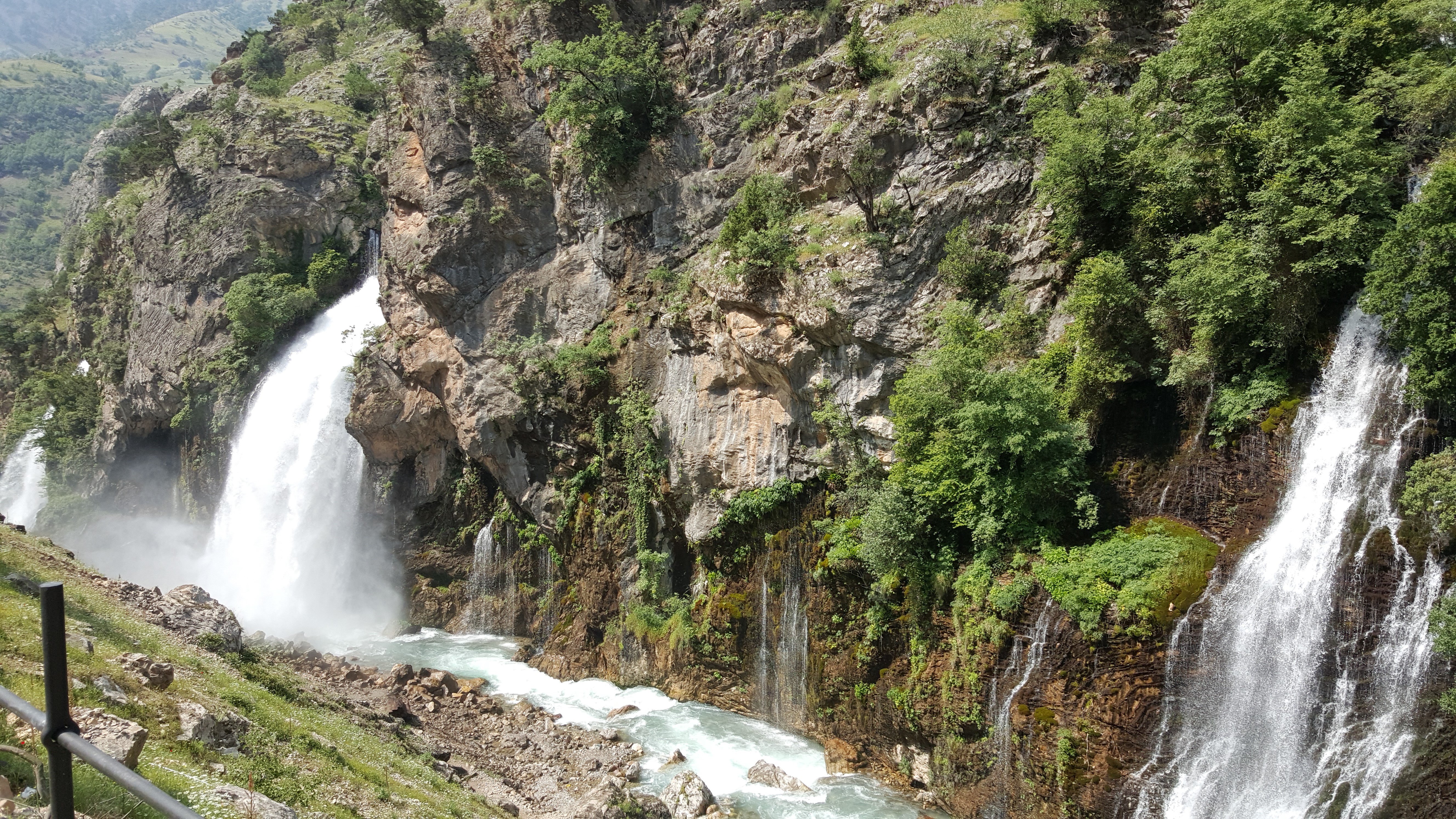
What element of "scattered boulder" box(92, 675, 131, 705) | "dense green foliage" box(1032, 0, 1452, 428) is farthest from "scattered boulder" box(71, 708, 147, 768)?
"dense green foliage" box(1032, 0, 1452, 428)

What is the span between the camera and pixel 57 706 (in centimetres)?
271

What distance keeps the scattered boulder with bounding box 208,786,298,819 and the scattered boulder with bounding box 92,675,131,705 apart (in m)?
2.21

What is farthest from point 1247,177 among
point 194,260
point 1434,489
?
point 194,260

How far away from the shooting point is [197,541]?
118ft

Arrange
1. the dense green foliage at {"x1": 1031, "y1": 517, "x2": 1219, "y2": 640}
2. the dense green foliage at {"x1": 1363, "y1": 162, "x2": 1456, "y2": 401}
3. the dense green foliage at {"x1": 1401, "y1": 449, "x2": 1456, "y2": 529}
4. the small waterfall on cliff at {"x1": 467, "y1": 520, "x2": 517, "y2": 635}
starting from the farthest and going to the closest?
the small waterfall on cliff at {"x1": 467, "y1": 520, "x2": 517, "y2": 635} < the dense green foliage at {"x1": 1031, "y1": 517, "x2": 1219, "y2": 640} < the dense green foliage at {"x1": 1363, "y1": 162, "x2": 1456, "y2": 401} < the dense green foliage at {"x1": 1401, "y1": 449, "x2": 1456, "y2": 529}

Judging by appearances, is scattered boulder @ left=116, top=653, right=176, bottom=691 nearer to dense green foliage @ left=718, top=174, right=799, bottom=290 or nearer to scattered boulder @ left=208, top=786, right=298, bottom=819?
scattered boulder @ left=208, top=786, right=298, bottom=819

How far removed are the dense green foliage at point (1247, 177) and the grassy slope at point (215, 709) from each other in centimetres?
1450

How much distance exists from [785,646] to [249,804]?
45.3ft

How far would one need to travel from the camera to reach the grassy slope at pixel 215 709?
813 centimetres

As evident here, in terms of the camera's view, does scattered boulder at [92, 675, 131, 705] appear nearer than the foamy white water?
Yes

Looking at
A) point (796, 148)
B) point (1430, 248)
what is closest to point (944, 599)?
point (1430, 248)

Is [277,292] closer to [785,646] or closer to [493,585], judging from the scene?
[493,585]

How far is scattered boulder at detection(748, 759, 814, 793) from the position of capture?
16766 mm

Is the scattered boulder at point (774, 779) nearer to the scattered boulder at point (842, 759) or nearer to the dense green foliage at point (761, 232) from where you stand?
the scattered boulder at point (842, 759)
